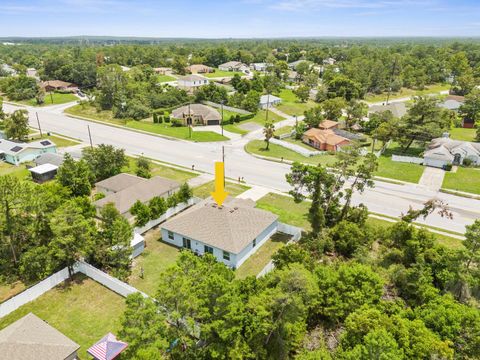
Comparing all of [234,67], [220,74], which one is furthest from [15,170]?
[234,67]

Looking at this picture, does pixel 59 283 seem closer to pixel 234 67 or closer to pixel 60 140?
pixel 60 140

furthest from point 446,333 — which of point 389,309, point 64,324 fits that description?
point 64,324

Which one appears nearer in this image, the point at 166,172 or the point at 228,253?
the point at 228,253

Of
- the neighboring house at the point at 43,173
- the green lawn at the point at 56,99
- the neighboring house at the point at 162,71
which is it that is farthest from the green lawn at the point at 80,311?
the neighboring house at the point at 162,71

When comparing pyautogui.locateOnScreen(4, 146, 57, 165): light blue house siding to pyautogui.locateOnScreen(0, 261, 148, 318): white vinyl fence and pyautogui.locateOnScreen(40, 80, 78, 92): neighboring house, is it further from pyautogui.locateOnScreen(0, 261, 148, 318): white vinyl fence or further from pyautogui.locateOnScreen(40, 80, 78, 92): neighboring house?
pyautogui.locateOnScreen(40, 80, 78, 92): neighboring house

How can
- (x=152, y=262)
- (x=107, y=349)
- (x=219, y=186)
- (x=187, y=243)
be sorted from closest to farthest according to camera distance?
1. (x=107, y=349)
2. (x=152, y=262)
3. (x=187, y=243)
4. (x=219, y=186)
